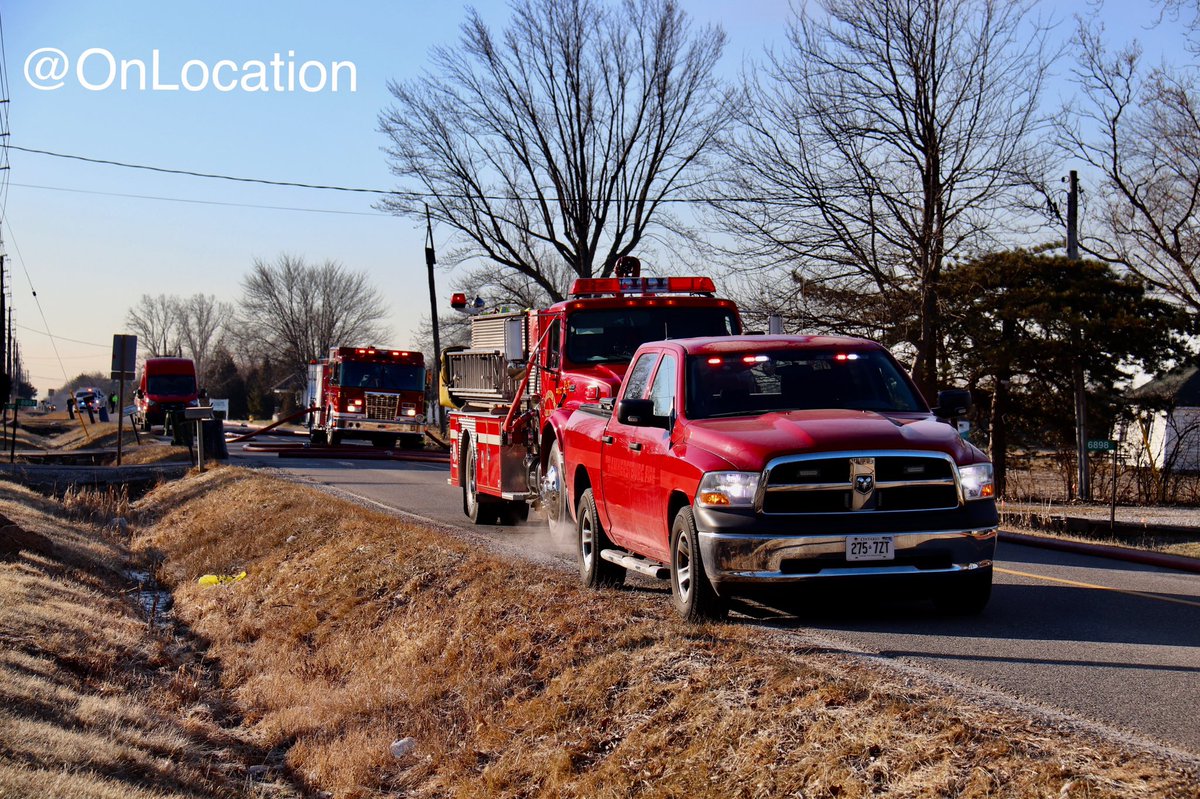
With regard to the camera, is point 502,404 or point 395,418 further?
point 395,418

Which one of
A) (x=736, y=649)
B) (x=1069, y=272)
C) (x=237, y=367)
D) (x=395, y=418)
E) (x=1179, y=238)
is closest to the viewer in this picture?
(x=736, y=649)

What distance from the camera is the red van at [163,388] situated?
53.8 meters

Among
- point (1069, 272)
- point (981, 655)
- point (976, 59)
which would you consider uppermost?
point (976, 59)

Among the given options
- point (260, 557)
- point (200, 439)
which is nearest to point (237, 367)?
point (200, 439)

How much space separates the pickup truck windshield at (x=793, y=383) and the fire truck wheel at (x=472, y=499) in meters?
8.03

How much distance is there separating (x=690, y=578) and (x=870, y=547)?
3.91 feet

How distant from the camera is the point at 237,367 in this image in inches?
5002

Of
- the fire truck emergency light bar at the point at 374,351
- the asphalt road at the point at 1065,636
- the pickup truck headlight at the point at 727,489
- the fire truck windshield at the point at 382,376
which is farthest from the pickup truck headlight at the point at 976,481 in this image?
the fire truck emergency light bar at the point at 374,351

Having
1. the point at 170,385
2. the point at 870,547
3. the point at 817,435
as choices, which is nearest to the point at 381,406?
the point at 170,385

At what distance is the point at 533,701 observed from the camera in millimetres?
7910

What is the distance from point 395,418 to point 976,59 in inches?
794

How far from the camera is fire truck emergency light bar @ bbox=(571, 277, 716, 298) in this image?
47.5 ft

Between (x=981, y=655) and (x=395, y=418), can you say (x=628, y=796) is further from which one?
(x=395, y=418)

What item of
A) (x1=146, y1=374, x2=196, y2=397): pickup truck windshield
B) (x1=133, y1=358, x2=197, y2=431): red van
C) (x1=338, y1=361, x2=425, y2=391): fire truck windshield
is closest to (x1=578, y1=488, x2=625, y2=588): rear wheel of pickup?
(x1=338, y1=361, x2=425, y2=391): fire truck windshield
